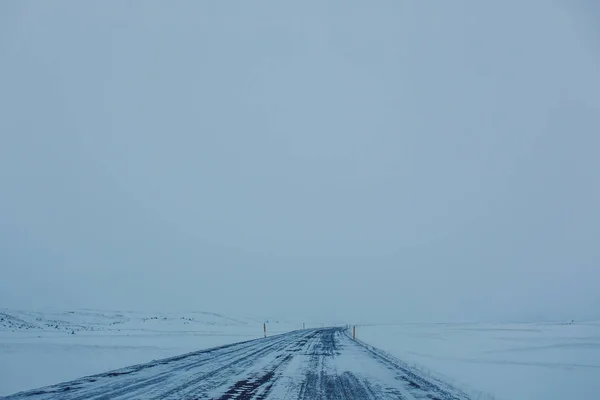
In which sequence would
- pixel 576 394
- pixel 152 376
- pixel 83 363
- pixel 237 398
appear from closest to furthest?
1. pixel 237 398
2. pixel 576 394
3. pixel 152 376
4. pixel 83 363

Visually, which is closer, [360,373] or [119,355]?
[360,373]

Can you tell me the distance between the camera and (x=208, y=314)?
305 feet

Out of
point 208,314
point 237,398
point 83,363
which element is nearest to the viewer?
point 237,398

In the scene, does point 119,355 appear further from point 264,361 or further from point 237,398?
point 237,398

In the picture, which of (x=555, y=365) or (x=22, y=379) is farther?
(x=555, y=365)

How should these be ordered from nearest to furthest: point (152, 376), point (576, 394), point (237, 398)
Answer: point (237, 398) < point (576, 394) < point (152, 376)

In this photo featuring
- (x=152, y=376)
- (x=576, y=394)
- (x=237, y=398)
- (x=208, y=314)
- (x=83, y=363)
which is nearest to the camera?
(x=237, y=398)

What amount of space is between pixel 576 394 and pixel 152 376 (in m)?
10.3

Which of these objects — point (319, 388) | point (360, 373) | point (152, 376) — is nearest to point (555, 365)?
point (360, 373)

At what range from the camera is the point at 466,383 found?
12.0 meters

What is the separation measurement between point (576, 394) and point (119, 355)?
15.9 meters

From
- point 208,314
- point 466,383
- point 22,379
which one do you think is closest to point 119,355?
point 22,379

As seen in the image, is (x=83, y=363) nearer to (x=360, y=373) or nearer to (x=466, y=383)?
(x=360, y=373)

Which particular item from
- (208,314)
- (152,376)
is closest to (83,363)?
(152,376)
